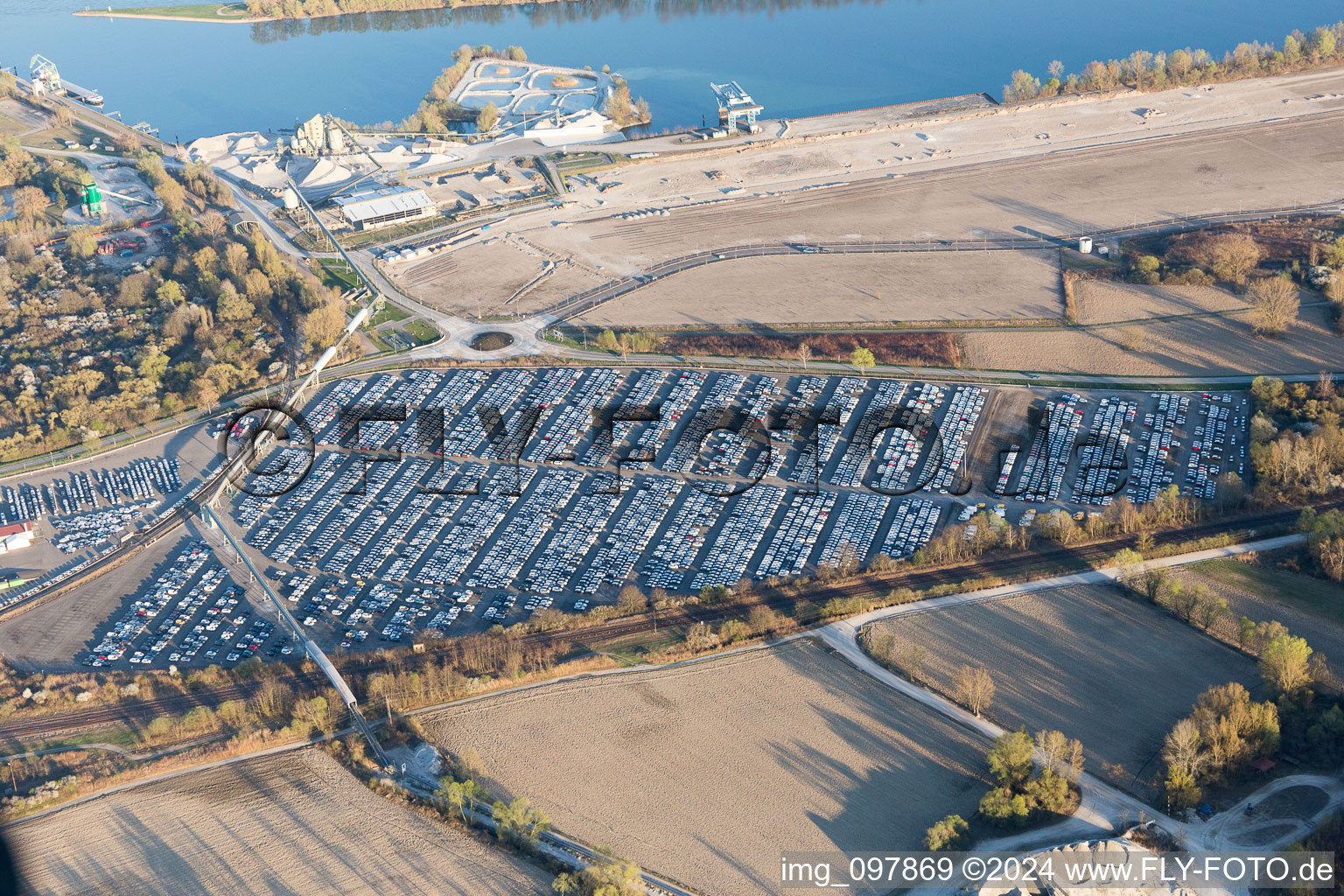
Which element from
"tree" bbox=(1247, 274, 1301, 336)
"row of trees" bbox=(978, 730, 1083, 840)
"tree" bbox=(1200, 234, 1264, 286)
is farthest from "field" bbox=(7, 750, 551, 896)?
"tree" bbox=(1200, 234, 1264, 286)

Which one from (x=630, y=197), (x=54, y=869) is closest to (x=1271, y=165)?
(x=630, y=197)

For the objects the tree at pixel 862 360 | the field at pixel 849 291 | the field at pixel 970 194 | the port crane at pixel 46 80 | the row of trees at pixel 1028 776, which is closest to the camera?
the row of trees at pixel 1028 776

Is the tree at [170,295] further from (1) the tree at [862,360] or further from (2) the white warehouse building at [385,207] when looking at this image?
(1) the tree at [862,360]

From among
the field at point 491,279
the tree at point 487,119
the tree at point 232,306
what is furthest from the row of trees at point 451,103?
the tree at point 232,306

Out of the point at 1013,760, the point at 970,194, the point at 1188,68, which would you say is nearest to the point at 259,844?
the point at 1013,760

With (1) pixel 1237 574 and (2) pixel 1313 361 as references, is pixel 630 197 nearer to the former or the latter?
(2) pixel 1313 361

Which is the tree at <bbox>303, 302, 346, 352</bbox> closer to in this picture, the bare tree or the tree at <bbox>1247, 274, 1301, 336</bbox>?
the bare tree
